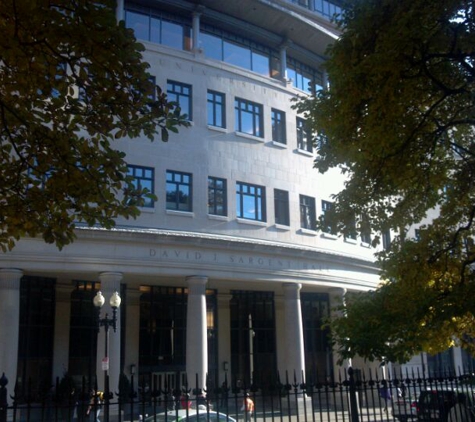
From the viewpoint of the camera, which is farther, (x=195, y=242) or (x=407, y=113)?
(x=195, y=242)

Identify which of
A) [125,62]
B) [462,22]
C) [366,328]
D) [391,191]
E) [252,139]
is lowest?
[366,328]

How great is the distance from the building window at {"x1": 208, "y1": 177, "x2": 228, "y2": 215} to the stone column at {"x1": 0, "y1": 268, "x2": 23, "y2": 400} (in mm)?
9929

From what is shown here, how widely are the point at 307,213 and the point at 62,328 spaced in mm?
14820

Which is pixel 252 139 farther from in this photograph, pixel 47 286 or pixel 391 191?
pixel 391 191

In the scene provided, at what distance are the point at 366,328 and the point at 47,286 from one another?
2275cm

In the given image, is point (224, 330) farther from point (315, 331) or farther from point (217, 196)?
point (217, 196)

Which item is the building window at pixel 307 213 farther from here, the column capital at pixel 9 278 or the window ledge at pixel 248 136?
the column capital at pixel 9 278

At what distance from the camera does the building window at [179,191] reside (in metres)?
30.1

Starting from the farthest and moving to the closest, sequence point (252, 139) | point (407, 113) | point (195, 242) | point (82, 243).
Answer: point (252, 139)
point (195, 242)
point (82, 243)
point (407, 113)

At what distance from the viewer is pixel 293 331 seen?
32062 mm

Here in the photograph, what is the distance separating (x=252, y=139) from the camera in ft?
111

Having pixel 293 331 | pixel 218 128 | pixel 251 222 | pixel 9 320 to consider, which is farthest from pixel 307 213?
pixel 9 320

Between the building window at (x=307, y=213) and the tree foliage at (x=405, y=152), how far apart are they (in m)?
21.7

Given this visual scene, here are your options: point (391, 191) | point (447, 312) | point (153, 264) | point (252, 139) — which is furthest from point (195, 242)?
point (447, 312)
